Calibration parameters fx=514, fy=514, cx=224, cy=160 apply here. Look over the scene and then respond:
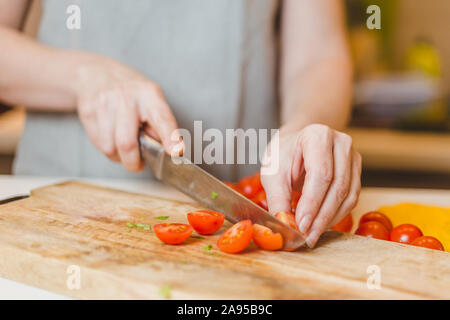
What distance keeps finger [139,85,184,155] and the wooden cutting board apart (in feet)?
0.51

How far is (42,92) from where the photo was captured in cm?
126

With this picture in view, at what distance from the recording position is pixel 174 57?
1381 mm

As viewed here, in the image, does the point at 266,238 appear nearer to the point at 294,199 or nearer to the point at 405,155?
the point at 294,199

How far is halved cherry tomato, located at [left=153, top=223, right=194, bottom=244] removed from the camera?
0.82 meters

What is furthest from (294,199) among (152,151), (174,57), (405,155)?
(405,155)

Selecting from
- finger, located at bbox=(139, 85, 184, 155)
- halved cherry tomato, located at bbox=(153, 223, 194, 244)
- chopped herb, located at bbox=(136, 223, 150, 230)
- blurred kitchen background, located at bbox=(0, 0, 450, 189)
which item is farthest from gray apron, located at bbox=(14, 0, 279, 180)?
blurred kitchen background, located at bbox=(0, 0, 450, 189)

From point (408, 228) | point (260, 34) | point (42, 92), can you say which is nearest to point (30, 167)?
point (42, 92)

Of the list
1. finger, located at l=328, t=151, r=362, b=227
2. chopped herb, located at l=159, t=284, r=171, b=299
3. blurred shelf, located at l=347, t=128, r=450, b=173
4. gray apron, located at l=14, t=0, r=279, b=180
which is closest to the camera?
chopped herb, located at l=159, t=284, r=171, b=299

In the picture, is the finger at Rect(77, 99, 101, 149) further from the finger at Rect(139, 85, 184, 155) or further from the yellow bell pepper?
the yellow bell pepper

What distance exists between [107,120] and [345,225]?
529mm

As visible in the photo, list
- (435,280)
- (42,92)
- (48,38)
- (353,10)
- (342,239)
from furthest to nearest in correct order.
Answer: (353,10), (48,38), (42,92), (342,239), (435,280)

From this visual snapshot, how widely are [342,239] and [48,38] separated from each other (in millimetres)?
960

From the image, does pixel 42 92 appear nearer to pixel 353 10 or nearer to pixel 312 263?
pixel 312 263

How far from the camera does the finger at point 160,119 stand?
101 centimetres
